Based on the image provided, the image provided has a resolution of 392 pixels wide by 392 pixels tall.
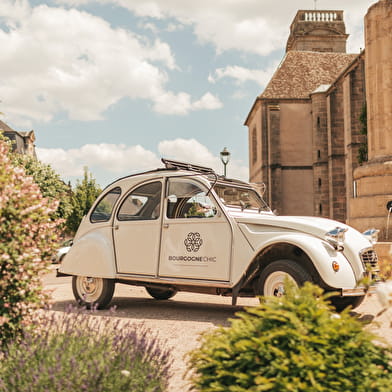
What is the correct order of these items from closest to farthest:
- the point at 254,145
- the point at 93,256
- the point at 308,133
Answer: the point at 93,256
the point at 308,133
the point at 254,145

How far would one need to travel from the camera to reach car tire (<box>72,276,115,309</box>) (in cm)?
759

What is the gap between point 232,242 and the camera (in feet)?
21.5

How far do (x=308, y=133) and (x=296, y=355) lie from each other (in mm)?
40726

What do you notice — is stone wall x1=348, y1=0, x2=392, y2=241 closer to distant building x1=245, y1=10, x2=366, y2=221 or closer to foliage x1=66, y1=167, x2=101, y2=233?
distant building x1=245, y1=10, x2=366, y2=221

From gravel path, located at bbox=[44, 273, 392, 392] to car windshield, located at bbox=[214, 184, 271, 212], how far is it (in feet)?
4.98

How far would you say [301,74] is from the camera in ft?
143

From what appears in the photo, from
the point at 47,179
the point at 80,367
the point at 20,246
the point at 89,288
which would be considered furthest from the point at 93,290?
the point at 47,179

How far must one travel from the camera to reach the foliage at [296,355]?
2.31 m

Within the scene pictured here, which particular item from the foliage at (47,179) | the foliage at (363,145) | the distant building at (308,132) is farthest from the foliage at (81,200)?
the foliage at (363,145)

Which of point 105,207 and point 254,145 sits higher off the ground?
point 254,145

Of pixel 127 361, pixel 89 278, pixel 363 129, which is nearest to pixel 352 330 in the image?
pixel 127 361

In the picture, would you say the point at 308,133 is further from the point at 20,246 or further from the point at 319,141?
the point at 20,246

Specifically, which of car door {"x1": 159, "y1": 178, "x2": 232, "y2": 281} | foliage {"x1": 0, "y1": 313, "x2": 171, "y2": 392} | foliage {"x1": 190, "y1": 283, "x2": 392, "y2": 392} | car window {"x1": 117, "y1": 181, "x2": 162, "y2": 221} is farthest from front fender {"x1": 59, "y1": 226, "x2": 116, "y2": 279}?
foliage {"x1": 190, "y1": 283, "x2": 392, "y2": 392}

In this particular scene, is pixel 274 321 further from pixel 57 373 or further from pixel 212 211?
pixel 212 211
